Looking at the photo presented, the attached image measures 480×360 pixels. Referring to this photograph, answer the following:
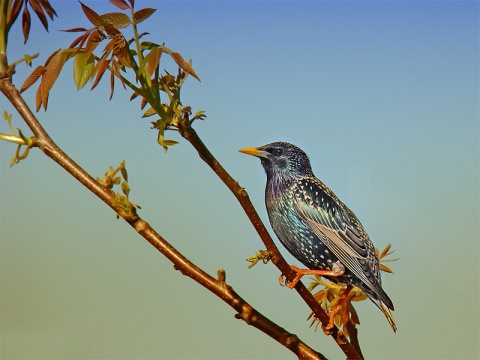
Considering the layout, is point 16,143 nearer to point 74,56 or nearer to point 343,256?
point 74,56

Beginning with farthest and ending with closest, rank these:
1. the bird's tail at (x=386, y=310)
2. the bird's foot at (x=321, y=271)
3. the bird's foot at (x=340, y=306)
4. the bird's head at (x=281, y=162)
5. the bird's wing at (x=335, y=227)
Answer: the bird's head at (x=281, y=162), the bird's wing at (x=335, y=227), the bird's tail at (x=386, y=310), the bird's foot at (x=321, y=271), the bird's foot at (x=340, y=306)

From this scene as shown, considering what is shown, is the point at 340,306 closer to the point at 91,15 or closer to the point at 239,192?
the point at 239,192

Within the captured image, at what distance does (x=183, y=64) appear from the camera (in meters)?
1.71

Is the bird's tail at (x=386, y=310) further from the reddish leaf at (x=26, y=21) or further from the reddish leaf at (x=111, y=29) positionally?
the reddish leaf at (x=26, y=21)

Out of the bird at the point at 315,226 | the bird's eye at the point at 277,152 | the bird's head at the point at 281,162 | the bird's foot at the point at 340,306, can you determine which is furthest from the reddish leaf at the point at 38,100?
the bird's eye at the point at 277,152

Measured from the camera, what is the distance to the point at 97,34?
1749 mm

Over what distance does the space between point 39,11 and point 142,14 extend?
15.4 inches

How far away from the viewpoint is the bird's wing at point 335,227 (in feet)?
9.25

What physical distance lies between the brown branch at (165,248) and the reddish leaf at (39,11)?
→ 23 cm

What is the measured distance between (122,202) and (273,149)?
4.90ft

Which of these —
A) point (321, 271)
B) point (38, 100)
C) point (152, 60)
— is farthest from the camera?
point (321, 271)

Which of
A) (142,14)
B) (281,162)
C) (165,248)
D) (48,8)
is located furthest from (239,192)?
(281,162)

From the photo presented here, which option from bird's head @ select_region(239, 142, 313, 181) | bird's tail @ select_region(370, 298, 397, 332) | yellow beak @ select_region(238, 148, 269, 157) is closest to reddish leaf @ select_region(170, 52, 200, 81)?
yellow beak @ select_region(238, 148, 269, 157)

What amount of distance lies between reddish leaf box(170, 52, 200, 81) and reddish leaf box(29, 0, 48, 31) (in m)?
0.46
